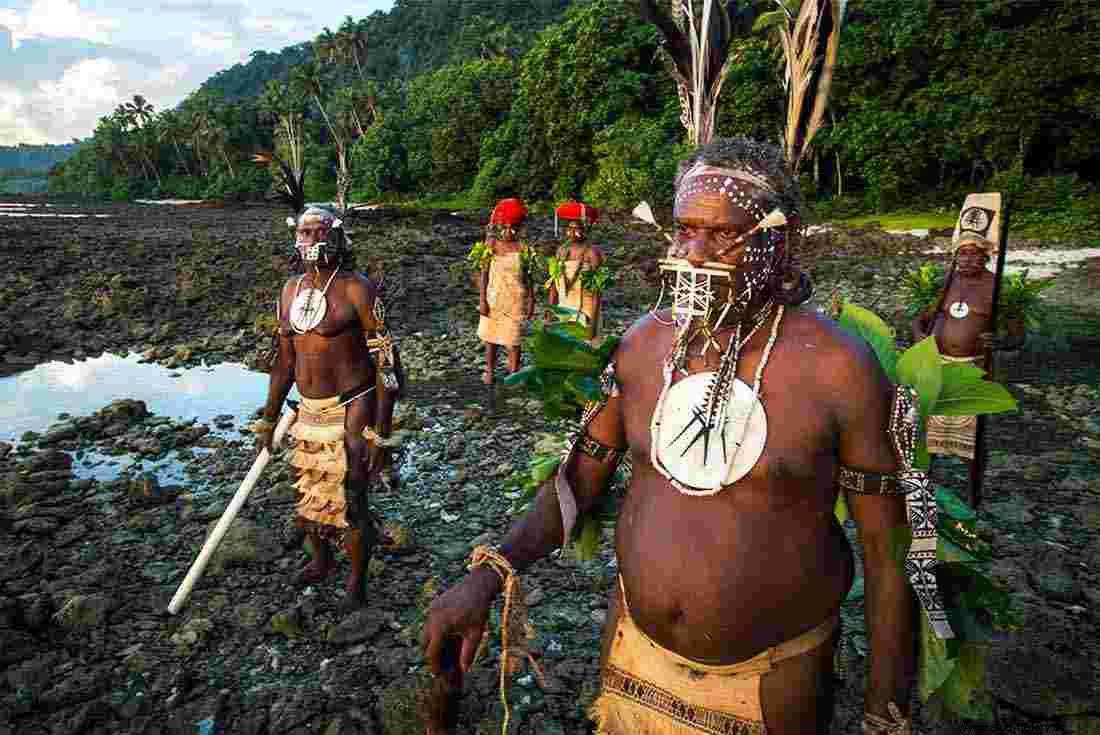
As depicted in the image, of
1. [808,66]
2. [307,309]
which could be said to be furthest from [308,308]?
[808,66]

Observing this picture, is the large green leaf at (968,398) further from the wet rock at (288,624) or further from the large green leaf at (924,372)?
the wet rock at (288,624)

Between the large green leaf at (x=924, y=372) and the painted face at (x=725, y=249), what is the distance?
68 centimetres

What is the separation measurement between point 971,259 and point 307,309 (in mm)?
5364

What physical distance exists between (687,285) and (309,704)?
3208 millimetres

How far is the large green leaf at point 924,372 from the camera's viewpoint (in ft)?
7.43

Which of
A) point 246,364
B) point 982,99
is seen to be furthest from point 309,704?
point 982,99

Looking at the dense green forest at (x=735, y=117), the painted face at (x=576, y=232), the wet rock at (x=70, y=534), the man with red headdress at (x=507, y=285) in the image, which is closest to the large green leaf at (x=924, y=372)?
the dense green forest at (x=735, y=117)

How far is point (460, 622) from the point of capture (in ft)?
6.54

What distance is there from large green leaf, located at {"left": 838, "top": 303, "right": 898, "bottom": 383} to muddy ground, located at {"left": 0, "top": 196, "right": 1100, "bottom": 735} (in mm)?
732

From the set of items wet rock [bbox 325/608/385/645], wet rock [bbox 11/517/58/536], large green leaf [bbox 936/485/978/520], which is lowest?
wet rock [bbox 325/608/385/645]

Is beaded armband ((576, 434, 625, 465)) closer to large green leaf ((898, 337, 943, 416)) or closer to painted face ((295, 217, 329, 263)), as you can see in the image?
large green leaf ((898, 337, 943, 416))

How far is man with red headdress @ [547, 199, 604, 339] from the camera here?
8633mm

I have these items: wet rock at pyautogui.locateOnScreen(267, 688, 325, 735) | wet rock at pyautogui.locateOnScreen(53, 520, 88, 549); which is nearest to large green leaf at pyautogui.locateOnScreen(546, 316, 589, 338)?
wet rock at pyautogui.locateOnScreen(267, 688, 325, 735)

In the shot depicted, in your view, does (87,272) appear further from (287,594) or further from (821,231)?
(821,231)
